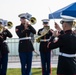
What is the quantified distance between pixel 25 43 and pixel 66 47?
4135 mm

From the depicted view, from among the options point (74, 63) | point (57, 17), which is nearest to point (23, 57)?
point (57, 17)

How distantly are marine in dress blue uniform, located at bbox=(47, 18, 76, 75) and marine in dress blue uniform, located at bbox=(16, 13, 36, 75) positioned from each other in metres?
3.81

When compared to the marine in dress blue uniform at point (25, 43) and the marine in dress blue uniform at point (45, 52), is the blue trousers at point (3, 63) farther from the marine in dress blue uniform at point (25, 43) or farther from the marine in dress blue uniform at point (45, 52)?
the marine in dress blue uniform at point (45, 52)

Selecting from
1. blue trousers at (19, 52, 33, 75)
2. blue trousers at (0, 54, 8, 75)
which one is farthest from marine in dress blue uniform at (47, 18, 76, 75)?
blue trousers at (0, 54, 8, 75)

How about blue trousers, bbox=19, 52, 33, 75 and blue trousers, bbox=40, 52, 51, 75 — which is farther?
blue trousers, bbox=40, 52, 51, 75

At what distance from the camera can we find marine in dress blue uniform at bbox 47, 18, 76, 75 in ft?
25.2

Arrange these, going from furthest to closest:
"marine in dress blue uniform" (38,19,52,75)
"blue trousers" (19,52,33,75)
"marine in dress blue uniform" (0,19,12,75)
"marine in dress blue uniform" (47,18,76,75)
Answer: "marine in dress blue uniform" (38,19,52,75)
"marine in dress blue uniform" (0,19,12,75)
"blue trousers" (19,52,33,75)
"marine in dress blue uniform" (47,18,76,75)

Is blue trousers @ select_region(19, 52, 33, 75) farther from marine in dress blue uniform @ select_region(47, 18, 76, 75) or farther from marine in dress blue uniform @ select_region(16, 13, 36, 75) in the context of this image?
marine in dress blue uniform @ select_region(47, 18, 76, 75)

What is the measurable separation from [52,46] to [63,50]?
24 centimetres

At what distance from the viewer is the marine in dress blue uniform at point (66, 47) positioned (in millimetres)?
7678

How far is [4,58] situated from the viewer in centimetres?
1188

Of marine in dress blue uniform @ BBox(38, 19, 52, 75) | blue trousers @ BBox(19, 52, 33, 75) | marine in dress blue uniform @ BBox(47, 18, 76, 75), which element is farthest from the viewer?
marine in dress blue uniform @ BBox(38, 19, 52, 75)

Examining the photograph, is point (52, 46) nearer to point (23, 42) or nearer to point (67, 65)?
point (67, 65)

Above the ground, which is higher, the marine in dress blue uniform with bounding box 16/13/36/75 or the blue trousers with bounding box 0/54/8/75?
the marine in dress blue uniform with bounding box 16/13/36/75
